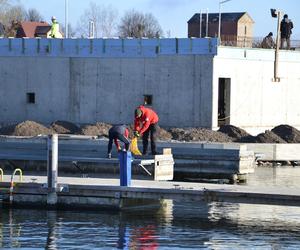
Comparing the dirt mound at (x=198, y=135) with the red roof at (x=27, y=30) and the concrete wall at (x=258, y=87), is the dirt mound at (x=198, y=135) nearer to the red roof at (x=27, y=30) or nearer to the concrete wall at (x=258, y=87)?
the concrete wall at (x=258, y=87)

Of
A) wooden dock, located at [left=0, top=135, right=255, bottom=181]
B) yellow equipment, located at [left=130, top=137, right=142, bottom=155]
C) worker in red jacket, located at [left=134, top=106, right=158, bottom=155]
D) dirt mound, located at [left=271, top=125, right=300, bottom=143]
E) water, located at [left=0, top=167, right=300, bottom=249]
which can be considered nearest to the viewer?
water, located at [left=0, top=167, right=300, bottom=249]

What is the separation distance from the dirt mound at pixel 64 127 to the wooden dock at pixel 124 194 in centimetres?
1630

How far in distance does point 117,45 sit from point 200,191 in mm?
21515

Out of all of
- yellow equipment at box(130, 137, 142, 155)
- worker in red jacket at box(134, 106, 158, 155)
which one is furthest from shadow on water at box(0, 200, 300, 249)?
yellow equipment at box(130, 137, 142, 155)

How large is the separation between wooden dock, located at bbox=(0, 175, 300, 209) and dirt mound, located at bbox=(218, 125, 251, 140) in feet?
50.7

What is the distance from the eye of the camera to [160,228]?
70.2ft

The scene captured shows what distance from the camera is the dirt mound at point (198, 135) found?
39.1 meters

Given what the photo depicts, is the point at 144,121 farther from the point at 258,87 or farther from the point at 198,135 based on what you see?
the point at 258,87

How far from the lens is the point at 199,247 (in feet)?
63.2

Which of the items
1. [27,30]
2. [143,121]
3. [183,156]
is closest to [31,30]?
[27,30]

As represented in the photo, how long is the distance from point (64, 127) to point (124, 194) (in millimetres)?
19332

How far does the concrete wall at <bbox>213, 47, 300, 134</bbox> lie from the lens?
42.4m

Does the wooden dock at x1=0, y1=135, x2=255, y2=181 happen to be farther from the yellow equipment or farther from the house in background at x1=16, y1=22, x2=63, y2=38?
the house in background at x1=16, y1=22, x2=63, y2=38

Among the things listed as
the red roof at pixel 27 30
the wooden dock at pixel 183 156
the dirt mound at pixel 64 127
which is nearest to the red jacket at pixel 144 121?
the wooden dock at pixel 183 156
